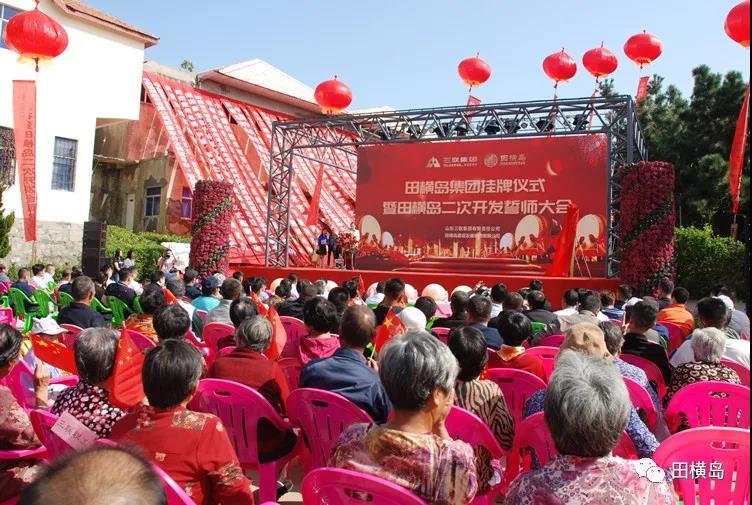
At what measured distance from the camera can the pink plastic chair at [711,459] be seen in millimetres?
1671

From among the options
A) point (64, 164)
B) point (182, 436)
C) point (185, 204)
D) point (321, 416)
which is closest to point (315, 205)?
point (185, 204)

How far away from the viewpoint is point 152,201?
17.8m

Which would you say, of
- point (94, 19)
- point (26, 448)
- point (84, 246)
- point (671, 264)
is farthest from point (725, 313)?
point (94, 19)

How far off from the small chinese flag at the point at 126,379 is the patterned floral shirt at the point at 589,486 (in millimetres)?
1323

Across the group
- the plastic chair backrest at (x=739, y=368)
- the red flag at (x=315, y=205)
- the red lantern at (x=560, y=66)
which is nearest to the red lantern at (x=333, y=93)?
the red lantern at (x=560, y=66)

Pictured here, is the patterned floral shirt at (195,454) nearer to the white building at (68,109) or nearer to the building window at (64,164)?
the white building at (68,109)

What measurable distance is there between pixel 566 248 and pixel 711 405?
31.5ft

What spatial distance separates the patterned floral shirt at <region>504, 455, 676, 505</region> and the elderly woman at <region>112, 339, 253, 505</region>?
744 millimetres

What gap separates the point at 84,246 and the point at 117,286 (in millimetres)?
8706

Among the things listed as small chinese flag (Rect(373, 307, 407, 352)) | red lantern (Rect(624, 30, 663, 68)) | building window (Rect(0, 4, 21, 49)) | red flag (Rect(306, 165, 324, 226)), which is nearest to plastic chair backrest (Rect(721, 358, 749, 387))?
small chinese flag (Rect(373, 307, 407, 352))

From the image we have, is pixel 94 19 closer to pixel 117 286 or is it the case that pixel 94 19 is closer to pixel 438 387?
pixel 117 286

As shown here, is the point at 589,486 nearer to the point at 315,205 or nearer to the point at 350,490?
the point at 350,490

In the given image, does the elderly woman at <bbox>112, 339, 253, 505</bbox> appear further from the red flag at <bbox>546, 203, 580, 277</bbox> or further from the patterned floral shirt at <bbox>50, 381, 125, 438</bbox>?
the red flag at <bbox>546, 203, 580, 277</bbox>

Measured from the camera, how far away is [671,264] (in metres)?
9.52
